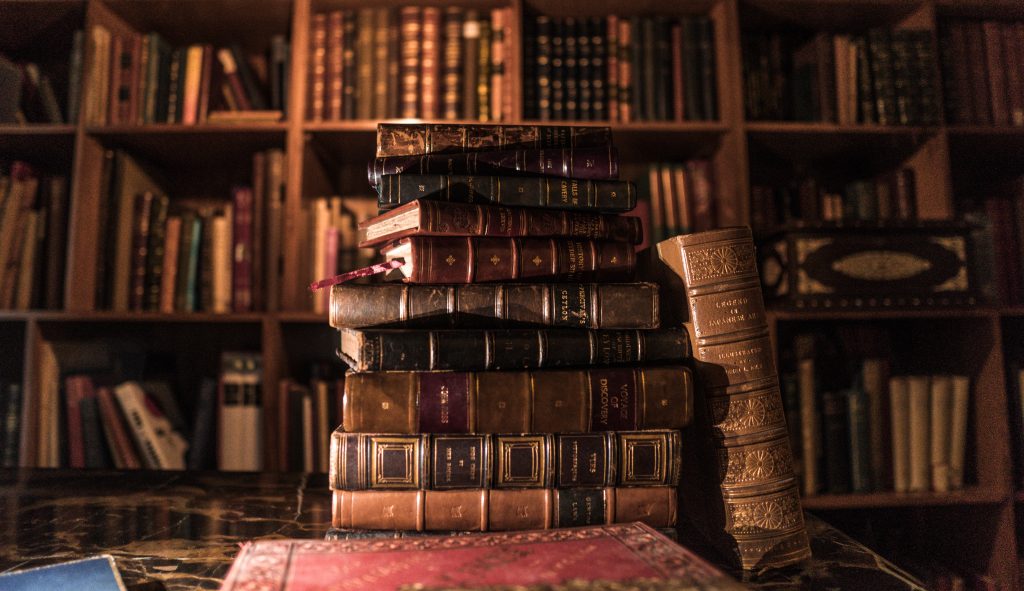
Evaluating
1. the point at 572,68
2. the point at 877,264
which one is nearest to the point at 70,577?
the point at 572,68

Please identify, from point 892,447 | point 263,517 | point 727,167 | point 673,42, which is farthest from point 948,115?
point 263,517

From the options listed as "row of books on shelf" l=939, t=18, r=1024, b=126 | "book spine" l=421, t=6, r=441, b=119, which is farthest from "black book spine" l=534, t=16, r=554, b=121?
"row of books on shelf" l=939, t=18, r=1024, b=126

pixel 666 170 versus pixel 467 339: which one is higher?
pixel 666 170

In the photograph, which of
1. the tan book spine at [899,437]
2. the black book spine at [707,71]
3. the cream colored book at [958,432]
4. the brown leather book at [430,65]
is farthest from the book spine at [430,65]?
the cream colored book at [958,432]

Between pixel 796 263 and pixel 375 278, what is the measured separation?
0.96 meters

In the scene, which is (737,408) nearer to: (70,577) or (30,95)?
(70,577)

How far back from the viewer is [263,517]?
2.38 feet

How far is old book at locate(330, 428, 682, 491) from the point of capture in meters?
0.55

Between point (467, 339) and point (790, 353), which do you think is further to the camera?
point (790, 353)

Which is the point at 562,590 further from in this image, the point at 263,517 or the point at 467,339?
the point at 263,517

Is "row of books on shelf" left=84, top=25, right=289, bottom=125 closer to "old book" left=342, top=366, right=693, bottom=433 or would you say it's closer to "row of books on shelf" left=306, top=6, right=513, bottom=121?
"row of books on shelf" left=306, top=6, right=513, bottom=121

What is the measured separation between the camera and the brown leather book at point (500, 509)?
55 centimetres

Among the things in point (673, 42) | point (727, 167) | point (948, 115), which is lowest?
point (727, 167)

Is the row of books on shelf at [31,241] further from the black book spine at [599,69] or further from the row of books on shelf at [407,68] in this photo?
the black book spine at [599,69]
